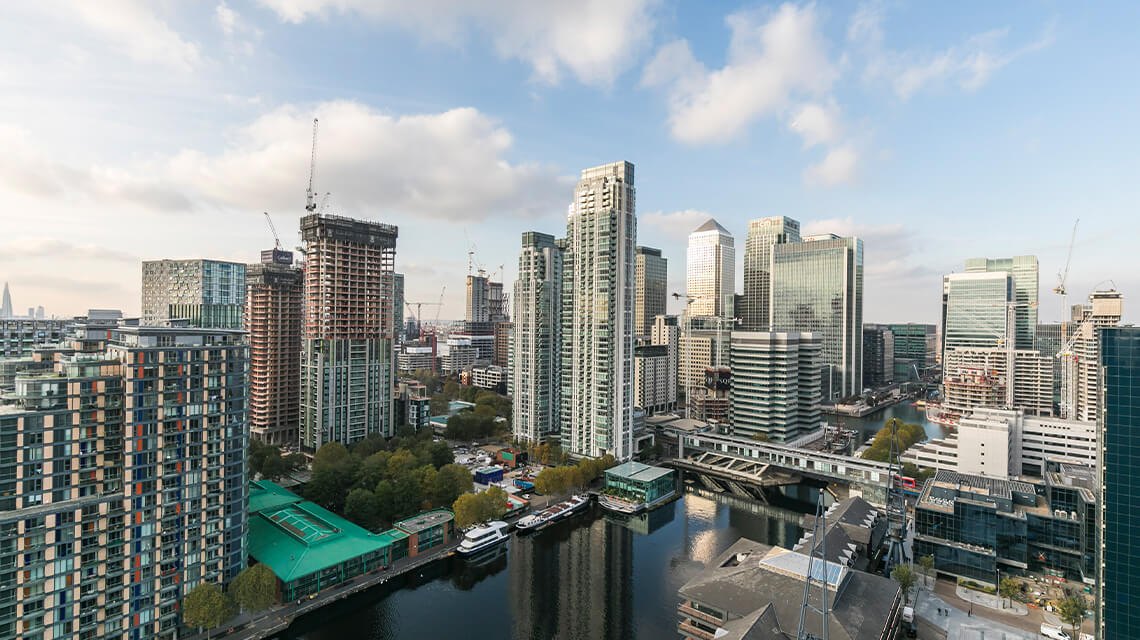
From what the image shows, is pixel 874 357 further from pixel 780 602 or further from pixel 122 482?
pixel 122 482

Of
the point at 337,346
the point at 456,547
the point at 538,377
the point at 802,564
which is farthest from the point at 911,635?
the point at 337,346

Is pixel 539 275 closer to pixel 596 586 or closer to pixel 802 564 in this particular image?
pixel 596 586

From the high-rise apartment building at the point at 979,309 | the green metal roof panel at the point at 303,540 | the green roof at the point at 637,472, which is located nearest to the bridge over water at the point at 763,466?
the green roof at the point at 637,472

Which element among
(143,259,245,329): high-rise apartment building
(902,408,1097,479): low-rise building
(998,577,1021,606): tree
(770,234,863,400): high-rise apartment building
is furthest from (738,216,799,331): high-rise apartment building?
(143,259,245,329): high-rise apartment building

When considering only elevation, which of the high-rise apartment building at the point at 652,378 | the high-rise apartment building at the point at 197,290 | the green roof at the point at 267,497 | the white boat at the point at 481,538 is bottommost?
the white boat at the point at 481,538

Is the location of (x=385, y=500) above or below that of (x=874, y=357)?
below

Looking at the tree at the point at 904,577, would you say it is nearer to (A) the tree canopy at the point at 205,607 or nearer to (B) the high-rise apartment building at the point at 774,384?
(B) the high-rise apartment building at the point at 774,384

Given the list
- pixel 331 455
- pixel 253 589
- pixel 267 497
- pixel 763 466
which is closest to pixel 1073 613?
pixel 763 466
